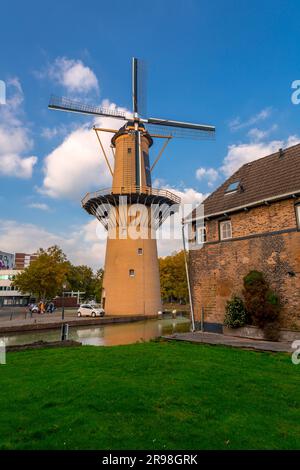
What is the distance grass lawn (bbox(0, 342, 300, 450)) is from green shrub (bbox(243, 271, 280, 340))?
14.8ft

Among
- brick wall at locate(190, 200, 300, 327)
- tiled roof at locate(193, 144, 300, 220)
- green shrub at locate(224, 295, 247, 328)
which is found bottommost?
green shrub at locate(224, 295, 247, 328)

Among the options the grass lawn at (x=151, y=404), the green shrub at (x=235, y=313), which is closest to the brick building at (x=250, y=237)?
the green shrub at (x=235, y=313)

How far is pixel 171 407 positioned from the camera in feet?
14.8

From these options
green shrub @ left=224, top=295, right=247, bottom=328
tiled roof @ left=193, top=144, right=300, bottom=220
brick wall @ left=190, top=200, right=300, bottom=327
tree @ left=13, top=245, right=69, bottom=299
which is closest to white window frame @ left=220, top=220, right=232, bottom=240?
brick wall @ left=190, top=200, right=300, bottom=327

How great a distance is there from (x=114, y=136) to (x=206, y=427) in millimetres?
31814

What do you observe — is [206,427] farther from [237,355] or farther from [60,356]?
[60,356]

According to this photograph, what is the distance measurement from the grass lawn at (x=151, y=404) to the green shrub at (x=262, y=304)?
452cm

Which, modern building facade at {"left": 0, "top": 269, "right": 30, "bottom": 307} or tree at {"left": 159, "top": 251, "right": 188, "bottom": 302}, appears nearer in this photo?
tree at {"left": 159, "top": 251, "right": 188, "bottom": 302}

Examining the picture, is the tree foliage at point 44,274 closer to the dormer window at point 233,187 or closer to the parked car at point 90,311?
the parked car at point 90,311

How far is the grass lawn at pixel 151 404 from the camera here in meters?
3.52

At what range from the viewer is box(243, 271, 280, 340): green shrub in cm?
1202

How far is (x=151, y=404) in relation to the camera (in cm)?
462

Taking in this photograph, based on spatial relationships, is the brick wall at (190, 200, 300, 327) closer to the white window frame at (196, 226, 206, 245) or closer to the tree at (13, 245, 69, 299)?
the white window frame at (196, 226, 206, 245)
